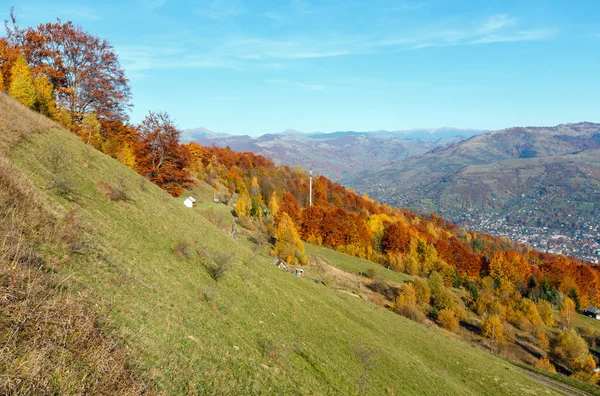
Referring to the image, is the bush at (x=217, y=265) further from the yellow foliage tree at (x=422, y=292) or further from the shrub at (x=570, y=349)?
the shrub at (x=570, y=349)

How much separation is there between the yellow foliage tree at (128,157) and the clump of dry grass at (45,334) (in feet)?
131

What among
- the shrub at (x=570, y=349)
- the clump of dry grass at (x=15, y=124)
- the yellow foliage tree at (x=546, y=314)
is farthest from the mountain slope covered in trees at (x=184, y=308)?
the yellow foliage tree at (x=546, y=314)

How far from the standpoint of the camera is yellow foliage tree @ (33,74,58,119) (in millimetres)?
34406

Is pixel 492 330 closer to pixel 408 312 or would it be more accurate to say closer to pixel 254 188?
pixel 408 312

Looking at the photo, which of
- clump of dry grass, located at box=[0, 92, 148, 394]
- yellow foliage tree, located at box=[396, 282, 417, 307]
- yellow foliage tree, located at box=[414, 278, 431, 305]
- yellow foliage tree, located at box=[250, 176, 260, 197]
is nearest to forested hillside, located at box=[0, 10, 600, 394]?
clump of dry grass, located at box=[0, 92, 148, 394]

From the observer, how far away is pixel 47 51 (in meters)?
38.6

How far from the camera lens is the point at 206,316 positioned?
14180mm

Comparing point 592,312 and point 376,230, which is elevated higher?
point 376,230

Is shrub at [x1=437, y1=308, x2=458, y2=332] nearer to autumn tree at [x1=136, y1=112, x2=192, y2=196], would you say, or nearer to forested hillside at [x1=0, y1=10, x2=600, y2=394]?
forested hillside at [x1=0, y1=10, x2=600, y2=394]

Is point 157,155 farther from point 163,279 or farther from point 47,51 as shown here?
point 163,279

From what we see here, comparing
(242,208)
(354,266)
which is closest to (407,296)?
(354,266)

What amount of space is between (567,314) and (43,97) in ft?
419

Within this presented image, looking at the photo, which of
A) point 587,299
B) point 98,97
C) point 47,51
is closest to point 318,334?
point 98,97

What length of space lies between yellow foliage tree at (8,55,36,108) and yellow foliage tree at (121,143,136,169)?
1440cm
